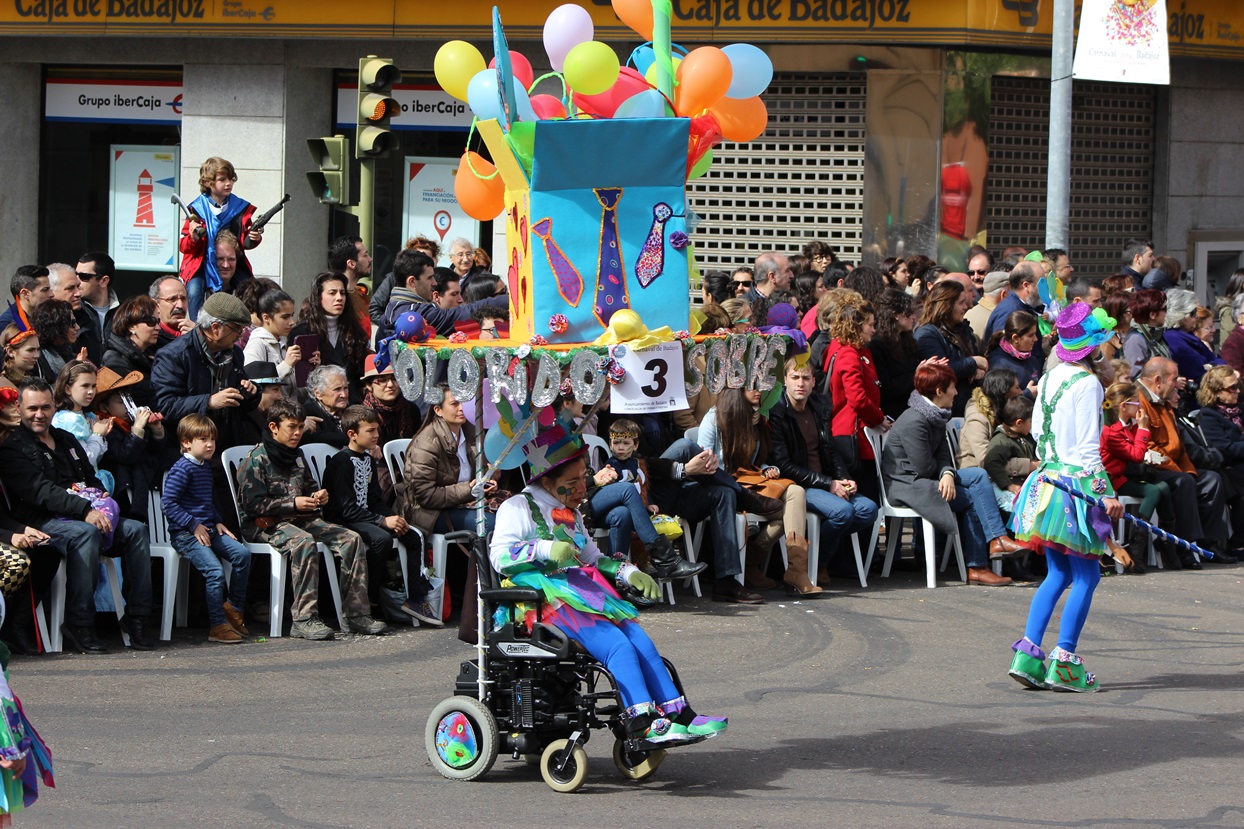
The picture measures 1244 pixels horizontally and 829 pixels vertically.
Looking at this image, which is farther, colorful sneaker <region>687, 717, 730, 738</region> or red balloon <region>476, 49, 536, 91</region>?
red balloon <region>476, 49, 536, 91</region>

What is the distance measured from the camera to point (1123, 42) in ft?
52.6

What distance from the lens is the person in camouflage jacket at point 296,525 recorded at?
10.2 m

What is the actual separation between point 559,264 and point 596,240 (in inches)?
7.4

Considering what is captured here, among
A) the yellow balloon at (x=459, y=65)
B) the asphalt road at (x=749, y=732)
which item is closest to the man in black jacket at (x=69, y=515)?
the asphalt road at (x=749, y=732)

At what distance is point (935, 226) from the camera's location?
18.3 m

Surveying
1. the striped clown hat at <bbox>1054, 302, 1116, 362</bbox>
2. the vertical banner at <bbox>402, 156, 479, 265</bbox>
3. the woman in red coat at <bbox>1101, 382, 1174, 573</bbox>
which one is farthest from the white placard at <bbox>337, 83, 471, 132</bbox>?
the striped clown hat at <bbox>1054, 302, 1116, 362</bbox>

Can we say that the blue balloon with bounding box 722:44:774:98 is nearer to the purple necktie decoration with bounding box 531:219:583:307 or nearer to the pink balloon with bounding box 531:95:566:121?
the pink balloon with bounding box 531:95:566:121

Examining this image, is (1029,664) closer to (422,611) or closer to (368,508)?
(422,611)

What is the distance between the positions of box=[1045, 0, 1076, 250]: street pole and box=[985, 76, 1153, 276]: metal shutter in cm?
236

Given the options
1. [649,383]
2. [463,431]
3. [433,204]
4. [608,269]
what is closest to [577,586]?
[649,383]

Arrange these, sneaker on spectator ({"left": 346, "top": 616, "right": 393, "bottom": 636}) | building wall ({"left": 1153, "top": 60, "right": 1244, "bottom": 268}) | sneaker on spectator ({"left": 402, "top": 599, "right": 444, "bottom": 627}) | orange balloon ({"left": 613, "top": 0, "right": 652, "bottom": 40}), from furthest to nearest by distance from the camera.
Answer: building wall ({"left": 1153, "top": 60, "right": 1244, "bottom": 268})
sneaker on spectator ({"left": 402, "top": 599, "right": 444, "bottom": 627})
sneaker on spectator ({"left": 346, "top": 616, "right": 393, "bottom": 636})
orange balloon ({"left": 613, "top": 0, "right": 652, "bottom": 40})

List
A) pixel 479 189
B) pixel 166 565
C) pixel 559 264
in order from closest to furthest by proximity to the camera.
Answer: pixel 559 264 → pixel 479 189 → pixel 166 565

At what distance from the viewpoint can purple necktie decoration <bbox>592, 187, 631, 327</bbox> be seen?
7.28 m

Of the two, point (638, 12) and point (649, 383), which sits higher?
point (638, 12)
